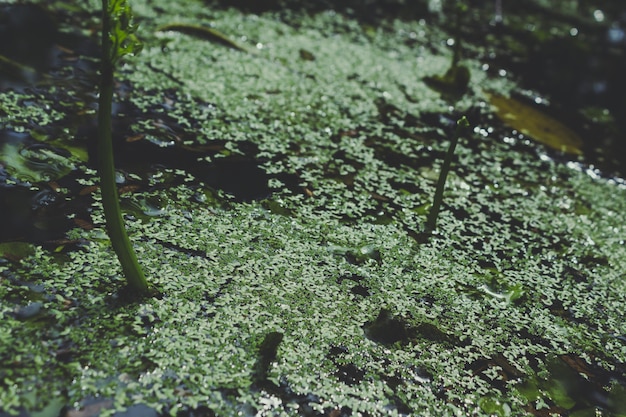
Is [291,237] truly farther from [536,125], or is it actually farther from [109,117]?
[536,125]

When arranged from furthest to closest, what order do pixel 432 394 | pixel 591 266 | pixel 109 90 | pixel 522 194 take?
1. pixel 522 194
2. pixel 591 266
3. pixel 432 394
4. pixel 109 90

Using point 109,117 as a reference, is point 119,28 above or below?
above

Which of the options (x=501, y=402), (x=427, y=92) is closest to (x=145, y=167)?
(x=501, y=402)

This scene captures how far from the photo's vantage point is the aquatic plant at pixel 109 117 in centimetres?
89

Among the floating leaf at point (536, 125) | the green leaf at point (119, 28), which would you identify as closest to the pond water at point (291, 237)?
the floating leaf at point (536, 125)

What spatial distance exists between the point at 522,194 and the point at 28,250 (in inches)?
65.0

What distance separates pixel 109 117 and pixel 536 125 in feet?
7.40

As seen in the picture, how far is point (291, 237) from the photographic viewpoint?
1.44m

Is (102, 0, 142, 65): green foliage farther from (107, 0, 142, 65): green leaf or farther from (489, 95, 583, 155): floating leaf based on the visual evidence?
(489, 95, 583, 155): floating leaf

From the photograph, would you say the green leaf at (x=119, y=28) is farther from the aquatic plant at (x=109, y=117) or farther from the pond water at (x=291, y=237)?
the pond water at (x=291, y=237)

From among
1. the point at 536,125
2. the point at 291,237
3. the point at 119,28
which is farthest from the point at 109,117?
the point at 536,125

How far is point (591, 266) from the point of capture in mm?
1665

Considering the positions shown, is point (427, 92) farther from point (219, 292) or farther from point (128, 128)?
point (219, 292)

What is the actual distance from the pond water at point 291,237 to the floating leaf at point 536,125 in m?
0.02
